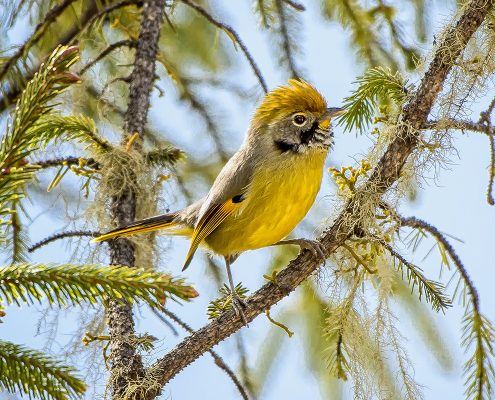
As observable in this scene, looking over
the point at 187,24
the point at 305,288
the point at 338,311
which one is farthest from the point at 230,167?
the point at 187,24

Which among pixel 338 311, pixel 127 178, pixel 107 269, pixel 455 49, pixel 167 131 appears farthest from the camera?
pixel 167 131

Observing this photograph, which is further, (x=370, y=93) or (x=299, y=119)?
(x=299, y=119)

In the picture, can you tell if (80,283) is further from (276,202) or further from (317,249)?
(276,202)

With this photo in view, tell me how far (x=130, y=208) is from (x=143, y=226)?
144mm

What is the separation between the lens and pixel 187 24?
4961 mm

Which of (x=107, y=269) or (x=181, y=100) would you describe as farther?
(x=181, y=100)

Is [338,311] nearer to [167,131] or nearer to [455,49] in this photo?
[455,49]

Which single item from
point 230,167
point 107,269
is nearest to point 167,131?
point 230,167

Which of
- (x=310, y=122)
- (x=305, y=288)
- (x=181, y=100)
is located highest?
(x=181, y=100)

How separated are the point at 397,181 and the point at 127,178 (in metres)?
1.37

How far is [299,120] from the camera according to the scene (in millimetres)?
3473

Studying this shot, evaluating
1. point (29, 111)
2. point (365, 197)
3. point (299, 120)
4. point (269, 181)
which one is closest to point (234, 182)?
point (269, 181)

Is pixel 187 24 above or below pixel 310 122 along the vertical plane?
above

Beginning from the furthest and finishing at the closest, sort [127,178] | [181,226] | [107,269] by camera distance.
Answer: [181,226] → [127,178] → [107,269]
